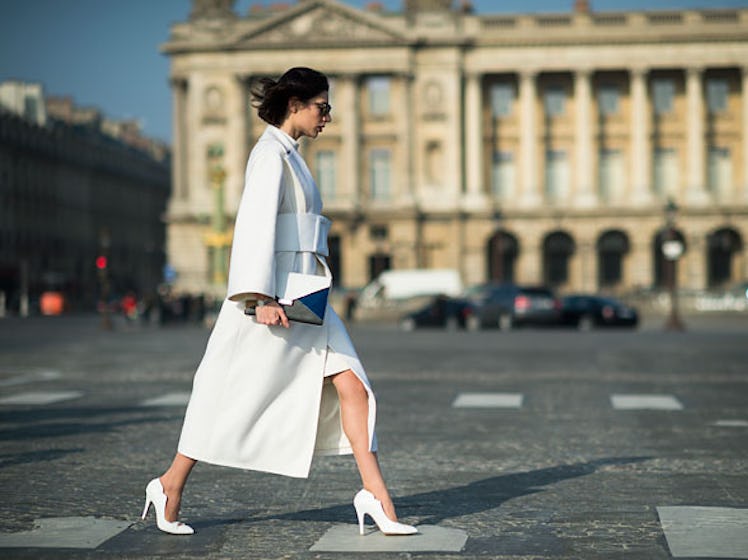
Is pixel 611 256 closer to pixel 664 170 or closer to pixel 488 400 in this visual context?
pixel 664 170

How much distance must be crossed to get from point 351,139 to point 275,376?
237 feet

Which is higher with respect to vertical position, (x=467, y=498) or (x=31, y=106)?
(x=31, y=106)

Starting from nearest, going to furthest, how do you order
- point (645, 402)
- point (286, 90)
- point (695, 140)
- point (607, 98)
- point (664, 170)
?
1. point (286, 90)
2. point (645, 402)
3. point (695, 140)
4. point (664, 170)
5. point (607, 98)

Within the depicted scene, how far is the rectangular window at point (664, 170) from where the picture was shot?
79.1 meters

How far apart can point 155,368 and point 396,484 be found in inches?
514

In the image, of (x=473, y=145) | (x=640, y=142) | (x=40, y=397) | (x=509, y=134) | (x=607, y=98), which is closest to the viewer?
(x=40, y=397)

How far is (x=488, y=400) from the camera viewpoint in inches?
594

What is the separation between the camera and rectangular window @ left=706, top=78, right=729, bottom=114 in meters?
79.6

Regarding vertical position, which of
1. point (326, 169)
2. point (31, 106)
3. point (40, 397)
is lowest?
point (40, 397)

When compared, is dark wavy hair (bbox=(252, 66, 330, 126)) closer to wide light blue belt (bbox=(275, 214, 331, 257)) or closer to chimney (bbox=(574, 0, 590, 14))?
wide light blue belt (bbox=(275, 214, 331, 257))

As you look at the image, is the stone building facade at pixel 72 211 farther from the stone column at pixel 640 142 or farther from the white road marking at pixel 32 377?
the white road marking at pixel 32 377

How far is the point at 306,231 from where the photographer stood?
6828 mm

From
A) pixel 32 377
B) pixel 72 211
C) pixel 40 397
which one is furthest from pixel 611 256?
pixel 40 397

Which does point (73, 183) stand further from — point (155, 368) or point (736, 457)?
point (736, 457)
